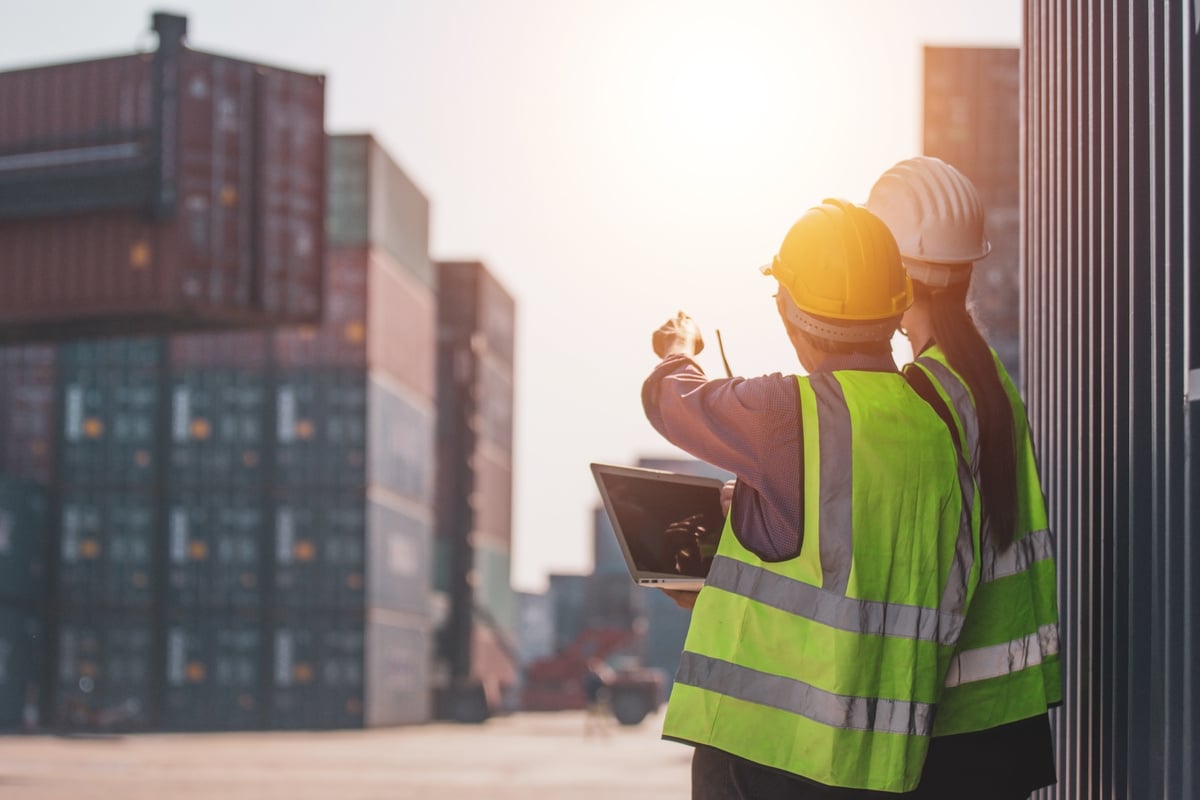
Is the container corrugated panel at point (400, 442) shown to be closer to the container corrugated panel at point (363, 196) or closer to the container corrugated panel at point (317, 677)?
the container corrugated panel at point (363, 196)

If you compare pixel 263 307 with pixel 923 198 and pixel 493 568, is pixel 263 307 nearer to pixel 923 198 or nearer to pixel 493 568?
pixel 923 198

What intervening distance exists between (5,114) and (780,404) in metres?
24.0

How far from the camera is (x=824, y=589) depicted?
2.57 metres

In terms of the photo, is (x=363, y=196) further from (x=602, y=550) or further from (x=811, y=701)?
(x=811, y=701)

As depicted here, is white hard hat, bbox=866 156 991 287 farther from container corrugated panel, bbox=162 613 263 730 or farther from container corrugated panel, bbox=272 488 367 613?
container corrugated panel, bbox=162 613 263 730

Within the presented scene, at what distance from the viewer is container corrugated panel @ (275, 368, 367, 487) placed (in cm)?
3784

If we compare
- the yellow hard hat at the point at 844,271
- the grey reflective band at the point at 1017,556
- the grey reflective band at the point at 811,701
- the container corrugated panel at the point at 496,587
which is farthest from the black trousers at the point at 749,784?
the container corrugated panel at the point at 496,587

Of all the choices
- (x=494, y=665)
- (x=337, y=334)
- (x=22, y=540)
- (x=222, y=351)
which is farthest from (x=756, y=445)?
(x=494, y=665)

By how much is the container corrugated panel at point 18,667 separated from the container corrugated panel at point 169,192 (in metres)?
16.3

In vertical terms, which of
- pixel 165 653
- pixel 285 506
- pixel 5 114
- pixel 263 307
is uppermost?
pixel 5 114

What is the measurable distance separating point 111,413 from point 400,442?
21.9 ft

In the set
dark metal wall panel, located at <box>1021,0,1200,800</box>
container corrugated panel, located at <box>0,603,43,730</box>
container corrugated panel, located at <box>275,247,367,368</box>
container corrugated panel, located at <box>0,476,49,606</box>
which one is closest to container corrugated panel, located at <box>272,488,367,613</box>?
container corrugated panel, located at <box>275,247,367,368</box>

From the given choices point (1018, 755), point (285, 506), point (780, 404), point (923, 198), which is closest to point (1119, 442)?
point (923, 198)

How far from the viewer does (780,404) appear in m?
2.64
